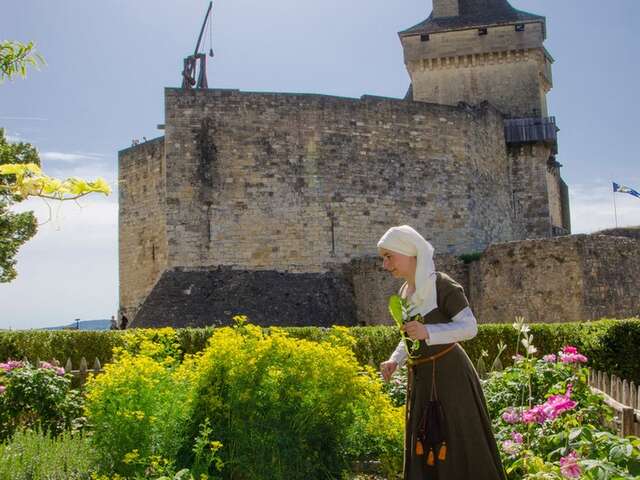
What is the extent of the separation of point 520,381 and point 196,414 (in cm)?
280

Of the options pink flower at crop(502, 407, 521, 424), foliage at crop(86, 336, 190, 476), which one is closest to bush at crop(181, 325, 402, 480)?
foliage at crop(86, 336, 190, 476)

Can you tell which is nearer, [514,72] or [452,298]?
[452,298]

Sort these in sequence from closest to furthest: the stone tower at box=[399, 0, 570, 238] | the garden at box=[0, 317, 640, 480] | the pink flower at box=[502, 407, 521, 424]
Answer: the pink flower at box=[502, 407, 521, 424]
the garden at box=[0, 317, 640, 480]
the stone tower at box=[399, 0, 570, 238]

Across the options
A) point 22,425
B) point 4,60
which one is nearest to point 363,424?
point 22,425

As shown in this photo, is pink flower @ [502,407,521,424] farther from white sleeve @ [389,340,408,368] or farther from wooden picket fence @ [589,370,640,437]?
white sleeve @ [389,340,408,368]

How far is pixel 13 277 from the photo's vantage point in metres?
23.5

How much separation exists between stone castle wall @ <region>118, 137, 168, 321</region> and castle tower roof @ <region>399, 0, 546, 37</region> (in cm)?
1084

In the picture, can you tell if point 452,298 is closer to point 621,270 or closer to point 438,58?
point 621,270

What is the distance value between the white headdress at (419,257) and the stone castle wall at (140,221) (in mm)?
16327

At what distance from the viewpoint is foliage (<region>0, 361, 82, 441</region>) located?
7715mm

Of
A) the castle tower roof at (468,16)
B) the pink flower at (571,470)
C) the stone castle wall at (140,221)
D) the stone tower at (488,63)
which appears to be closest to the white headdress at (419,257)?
the pink flower at (571,470)

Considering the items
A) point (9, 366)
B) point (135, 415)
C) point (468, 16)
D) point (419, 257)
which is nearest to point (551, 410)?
point (419, 257)

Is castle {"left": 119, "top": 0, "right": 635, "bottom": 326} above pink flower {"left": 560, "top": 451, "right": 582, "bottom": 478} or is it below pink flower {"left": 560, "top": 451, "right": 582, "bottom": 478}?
above

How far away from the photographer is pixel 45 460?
19.7ft
